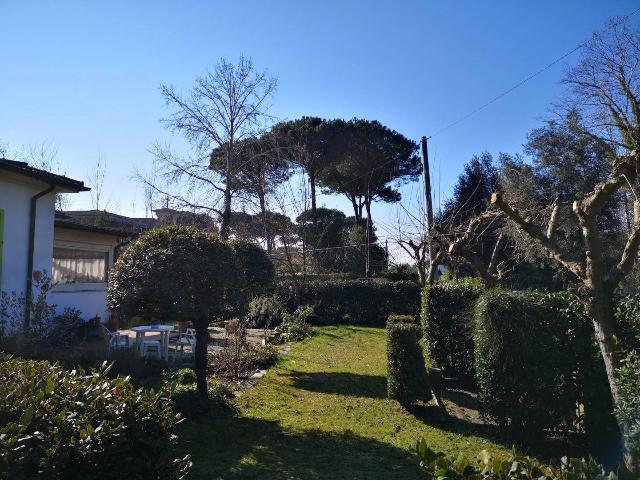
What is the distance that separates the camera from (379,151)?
28000 mm

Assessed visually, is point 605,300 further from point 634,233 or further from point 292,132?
point 292,132

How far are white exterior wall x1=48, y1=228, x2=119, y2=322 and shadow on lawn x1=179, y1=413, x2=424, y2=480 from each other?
6.36 metres

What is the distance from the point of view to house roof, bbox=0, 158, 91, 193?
8084 mm

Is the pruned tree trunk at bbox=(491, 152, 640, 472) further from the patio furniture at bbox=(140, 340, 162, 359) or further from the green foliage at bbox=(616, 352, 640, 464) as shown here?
the patio furniture at bbox=(140, 340, 162, 359)

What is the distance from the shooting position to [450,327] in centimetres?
916

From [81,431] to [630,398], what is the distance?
384 centimetres

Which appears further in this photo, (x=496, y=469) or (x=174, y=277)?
(x=174, y=277)

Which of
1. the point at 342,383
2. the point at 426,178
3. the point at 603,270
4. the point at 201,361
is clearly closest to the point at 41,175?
the point at 201,361

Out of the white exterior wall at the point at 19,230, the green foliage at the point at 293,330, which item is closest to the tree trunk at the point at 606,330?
the white exterior wall at the point at 19,230

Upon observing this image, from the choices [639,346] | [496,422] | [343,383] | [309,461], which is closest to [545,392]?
[496,422]

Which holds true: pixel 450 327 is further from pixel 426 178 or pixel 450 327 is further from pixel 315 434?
pixel 426 178

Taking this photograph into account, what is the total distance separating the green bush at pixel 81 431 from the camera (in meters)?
2.50

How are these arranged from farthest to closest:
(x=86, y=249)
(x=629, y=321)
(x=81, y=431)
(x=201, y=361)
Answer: (x=86, y=249) < (x=201, y=361) < (x=629, y=321) < (x=81, y=431)

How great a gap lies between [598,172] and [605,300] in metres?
18.5
